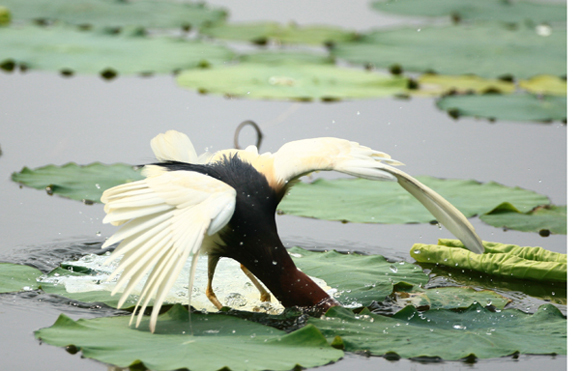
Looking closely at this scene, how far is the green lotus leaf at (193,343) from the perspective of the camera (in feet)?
8.54

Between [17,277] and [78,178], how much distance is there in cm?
125

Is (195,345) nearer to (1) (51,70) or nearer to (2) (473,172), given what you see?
(2) (473,172)

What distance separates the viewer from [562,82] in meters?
7.14

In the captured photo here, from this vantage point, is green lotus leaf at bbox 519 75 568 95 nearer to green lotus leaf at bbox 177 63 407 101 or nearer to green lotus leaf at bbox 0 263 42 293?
green lotus leaf at bbox 177 63 407 101

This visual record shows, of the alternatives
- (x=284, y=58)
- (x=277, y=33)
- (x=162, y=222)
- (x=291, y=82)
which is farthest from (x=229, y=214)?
(x=277, y=33)

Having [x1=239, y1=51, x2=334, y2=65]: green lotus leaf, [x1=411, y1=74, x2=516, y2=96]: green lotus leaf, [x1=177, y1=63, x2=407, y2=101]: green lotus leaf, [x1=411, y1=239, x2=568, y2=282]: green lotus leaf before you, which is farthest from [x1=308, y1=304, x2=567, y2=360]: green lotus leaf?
[x1=239, y1=51, x2=334, y2=65]: green lotus leaf

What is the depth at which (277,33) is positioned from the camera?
8992 millimetres

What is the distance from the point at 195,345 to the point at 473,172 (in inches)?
125

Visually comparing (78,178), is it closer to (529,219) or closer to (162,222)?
(162,222)

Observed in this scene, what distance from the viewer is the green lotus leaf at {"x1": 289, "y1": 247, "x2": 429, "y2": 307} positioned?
340 cm

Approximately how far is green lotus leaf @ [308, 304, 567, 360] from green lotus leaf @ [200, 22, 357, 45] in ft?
19.5

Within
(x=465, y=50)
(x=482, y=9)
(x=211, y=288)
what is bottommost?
(x=211, y=288)

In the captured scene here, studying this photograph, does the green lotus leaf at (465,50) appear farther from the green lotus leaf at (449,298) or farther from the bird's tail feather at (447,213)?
the bird's tail feather at (447,213)

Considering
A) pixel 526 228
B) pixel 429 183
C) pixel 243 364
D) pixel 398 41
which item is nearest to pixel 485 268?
pixel 526 228
